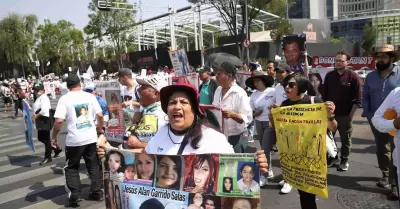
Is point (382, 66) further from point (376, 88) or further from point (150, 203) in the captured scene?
point (150, 203)

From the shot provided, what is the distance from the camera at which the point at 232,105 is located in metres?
4.23

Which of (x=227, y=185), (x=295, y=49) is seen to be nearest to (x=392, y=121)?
(x=227, y=185)

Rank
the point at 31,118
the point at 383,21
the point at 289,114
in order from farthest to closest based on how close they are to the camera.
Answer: the point at 383,21
the point at 31,118
the point at 289,114

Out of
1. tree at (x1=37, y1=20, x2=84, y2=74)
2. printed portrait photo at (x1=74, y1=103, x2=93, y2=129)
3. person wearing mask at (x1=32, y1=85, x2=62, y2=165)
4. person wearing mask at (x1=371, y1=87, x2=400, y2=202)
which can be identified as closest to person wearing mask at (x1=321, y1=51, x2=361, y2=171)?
person wearing mask at (x1=371, y1=87, x2=400, y2=202)

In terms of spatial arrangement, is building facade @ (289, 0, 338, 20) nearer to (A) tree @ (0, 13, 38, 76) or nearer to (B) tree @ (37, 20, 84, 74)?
(B) tree @ (37, 20, 84, 74)

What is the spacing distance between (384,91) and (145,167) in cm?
375

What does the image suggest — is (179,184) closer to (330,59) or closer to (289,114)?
(289,114)

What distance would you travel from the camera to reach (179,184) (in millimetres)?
2150

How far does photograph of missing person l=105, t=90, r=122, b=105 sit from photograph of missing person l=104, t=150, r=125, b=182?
172 inches

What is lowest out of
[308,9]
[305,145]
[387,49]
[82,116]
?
[305,145]

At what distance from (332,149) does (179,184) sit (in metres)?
2.65

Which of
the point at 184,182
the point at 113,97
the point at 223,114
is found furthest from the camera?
the point at 113,97

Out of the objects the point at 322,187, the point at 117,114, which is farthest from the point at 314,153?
the point at 117,114

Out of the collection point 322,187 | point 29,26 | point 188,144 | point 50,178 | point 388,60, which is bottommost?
point 50,178
